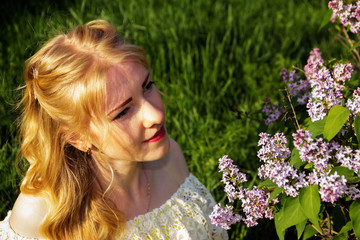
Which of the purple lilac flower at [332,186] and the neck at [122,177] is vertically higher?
the purple lilac flower at [332,186]

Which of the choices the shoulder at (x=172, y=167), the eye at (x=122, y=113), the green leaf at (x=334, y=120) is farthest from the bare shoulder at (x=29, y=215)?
the green leaf at (x=334, y=120)

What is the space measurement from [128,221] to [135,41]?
2.14m

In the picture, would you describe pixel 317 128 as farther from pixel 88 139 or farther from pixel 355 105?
pixel 88 139

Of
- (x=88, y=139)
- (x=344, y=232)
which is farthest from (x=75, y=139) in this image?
(x=344, y=232)

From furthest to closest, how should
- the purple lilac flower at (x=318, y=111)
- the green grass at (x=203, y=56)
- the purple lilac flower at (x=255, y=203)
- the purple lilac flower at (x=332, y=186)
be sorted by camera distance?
the green grass at (x=203, y=56)
the purple lilac flower at (x=255, y=203)
the purple lilac flower at (x=318, y=111)
the purple lilac flower at (x=332, y=186)

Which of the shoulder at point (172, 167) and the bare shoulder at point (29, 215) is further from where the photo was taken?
the shoulder at point (172, 167)

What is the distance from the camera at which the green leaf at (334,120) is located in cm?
153

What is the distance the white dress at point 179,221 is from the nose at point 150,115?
0.66 metres

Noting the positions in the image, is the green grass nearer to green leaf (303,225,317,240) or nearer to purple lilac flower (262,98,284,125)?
purple lilac flower (262,98,284,125)

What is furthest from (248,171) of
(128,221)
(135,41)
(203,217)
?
(135,41)

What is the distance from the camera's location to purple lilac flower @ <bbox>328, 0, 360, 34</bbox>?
2186 millimetres

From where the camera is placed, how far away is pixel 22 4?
5.12 m

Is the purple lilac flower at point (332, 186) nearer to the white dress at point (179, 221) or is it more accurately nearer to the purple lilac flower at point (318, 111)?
the purple lilac flower at point (318, 111)

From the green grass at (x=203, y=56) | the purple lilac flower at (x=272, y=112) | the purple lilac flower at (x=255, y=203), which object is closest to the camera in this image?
the purple lilac flower at (x=255, y=203)
